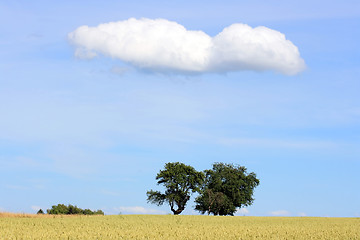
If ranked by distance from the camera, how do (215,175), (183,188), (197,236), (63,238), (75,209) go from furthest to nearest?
(75,209), (215,175), (183,188), (197,236), (63,238)

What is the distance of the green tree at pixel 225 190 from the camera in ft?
288

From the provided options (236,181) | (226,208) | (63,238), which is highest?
(236,181)

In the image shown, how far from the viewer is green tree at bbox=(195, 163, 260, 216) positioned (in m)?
87.9

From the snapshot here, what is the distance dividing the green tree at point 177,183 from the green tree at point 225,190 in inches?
121

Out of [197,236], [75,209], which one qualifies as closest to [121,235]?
[197,236]

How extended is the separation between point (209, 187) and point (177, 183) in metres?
9.03

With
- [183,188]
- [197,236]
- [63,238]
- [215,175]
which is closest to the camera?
[63,238]

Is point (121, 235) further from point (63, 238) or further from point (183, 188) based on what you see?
point (183, 188)

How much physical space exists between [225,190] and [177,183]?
36.8ft

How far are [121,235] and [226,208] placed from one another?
6516 cm

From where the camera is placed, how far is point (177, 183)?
8525cm

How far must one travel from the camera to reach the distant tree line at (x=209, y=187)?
85.2 metres

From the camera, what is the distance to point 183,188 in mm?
85562

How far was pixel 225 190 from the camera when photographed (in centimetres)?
9050
